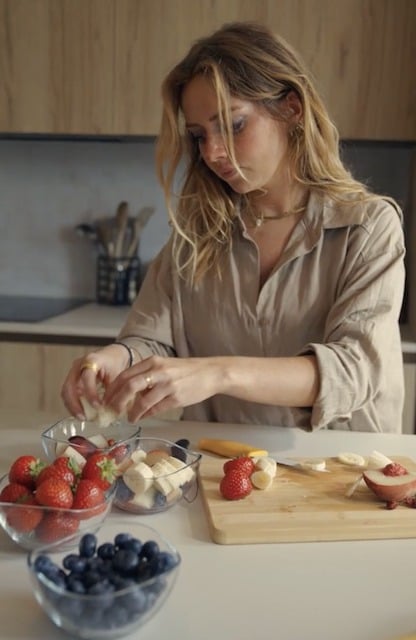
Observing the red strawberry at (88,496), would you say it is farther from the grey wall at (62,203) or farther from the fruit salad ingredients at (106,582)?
the grey wall at (62,203)

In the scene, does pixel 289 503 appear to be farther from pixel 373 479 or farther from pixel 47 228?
pixel 47 228

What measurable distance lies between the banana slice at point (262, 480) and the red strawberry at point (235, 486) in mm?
19

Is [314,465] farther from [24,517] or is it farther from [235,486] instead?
[24,517]

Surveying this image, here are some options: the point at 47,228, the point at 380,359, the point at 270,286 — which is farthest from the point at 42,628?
the point at 47,228

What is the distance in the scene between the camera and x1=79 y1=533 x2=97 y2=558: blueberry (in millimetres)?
690

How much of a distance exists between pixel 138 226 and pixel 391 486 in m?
1.81

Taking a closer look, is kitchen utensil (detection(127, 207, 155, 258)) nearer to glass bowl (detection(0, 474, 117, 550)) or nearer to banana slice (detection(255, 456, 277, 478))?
banana slice (detection(255, 456, 277, 478))

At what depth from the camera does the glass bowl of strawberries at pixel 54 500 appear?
30.0 inches

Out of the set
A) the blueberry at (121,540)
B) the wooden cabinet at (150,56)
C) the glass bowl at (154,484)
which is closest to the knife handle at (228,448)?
the glass bowl at (154,484)

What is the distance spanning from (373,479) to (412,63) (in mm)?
1631

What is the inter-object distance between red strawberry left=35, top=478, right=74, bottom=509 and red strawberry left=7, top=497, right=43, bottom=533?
0.02 m

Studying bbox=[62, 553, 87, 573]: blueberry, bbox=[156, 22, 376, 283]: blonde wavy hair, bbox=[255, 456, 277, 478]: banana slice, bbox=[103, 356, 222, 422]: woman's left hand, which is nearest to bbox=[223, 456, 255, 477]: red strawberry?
bbox=[255, 456, 277, 478]: banana slice

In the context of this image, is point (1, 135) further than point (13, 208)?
No

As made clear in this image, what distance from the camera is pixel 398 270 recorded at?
4.07ft
